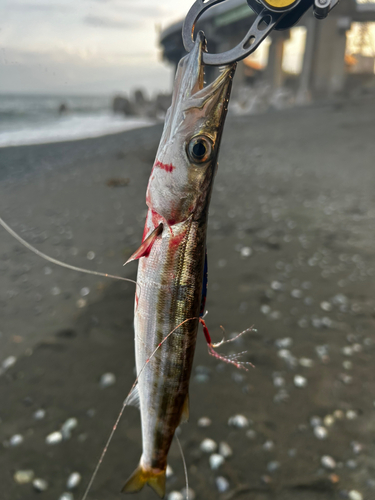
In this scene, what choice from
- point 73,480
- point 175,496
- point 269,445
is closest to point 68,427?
point 73,480

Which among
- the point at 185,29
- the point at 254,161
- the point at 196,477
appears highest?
the point at 185,29

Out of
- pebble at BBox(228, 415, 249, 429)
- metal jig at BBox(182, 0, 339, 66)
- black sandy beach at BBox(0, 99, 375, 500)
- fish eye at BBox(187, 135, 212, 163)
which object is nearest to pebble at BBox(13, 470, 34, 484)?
black sandy beach at BBox(0, 99, 375, 500)

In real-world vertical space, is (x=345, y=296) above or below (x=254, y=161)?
below

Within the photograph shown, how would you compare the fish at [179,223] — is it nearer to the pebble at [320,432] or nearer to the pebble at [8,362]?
the pebble at [320,432]

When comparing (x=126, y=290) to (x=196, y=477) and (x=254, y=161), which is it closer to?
(x=196, y=477)

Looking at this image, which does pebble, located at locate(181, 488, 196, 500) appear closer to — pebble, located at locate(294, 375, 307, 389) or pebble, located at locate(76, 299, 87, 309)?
pebble, located at locate(294, 375, 307, 389)

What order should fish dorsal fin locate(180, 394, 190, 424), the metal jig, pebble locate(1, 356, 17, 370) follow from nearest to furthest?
the metal jig
fish dorsal fin locate(180, 394, 190, 424)
pebble locate(1, 356, 17, 370)

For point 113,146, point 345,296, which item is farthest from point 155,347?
point 113,146
